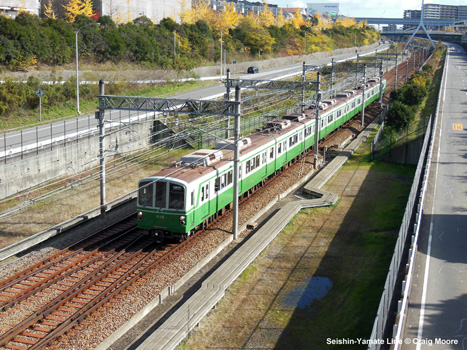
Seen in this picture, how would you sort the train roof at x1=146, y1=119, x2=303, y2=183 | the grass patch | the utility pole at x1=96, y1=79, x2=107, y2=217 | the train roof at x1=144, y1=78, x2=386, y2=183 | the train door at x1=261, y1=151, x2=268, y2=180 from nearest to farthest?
the train roof at x1=146, y1=119, x2=303, y2=183
the train roof at x1=144, y1=78, x2=386, y2=183
the utility pole at x1=96, y1=79, x2=107, y2=217
the train door at x1=261, y1=151, x2=268, y2=180
the grass patch

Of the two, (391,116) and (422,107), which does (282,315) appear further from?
(422,107)

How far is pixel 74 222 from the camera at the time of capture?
70.0 feet

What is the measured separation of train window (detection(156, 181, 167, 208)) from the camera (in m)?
18.2

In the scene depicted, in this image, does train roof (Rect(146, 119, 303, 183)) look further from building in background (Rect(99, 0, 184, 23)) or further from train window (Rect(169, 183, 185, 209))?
building in background (Rect(99, 0, 184, 23))

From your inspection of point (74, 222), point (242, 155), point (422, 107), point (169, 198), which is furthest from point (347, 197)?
point (422, 107)

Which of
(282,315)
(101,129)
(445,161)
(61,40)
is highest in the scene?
(61,40)

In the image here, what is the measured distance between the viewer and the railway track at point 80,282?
1305 cm

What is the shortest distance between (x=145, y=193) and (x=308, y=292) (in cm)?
660

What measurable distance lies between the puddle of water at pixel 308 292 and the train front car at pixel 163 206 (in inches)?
177

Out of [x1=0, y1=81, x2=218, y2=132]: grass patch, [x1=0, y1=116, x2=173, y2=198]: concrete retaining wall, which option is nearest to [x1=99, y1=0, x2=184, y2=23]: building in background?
[x1=0, y1=81, x2=218, y2=132]: grass patch

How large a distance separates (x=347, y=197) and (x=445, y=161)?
22.4 ft

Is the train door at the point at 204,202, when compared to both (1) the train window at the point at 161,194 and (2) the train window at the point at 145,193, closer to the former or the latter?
(1) the train window at the point at 161,194

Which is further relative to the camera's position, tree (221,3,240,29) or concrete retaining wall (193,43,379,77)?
tree (221,3,240,29)

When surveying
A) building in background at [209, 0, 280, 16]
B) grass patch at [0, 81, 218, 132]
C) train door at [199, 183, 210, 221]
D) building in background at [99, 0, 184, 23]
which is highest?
building in background at [209, 0, 280, 16]
